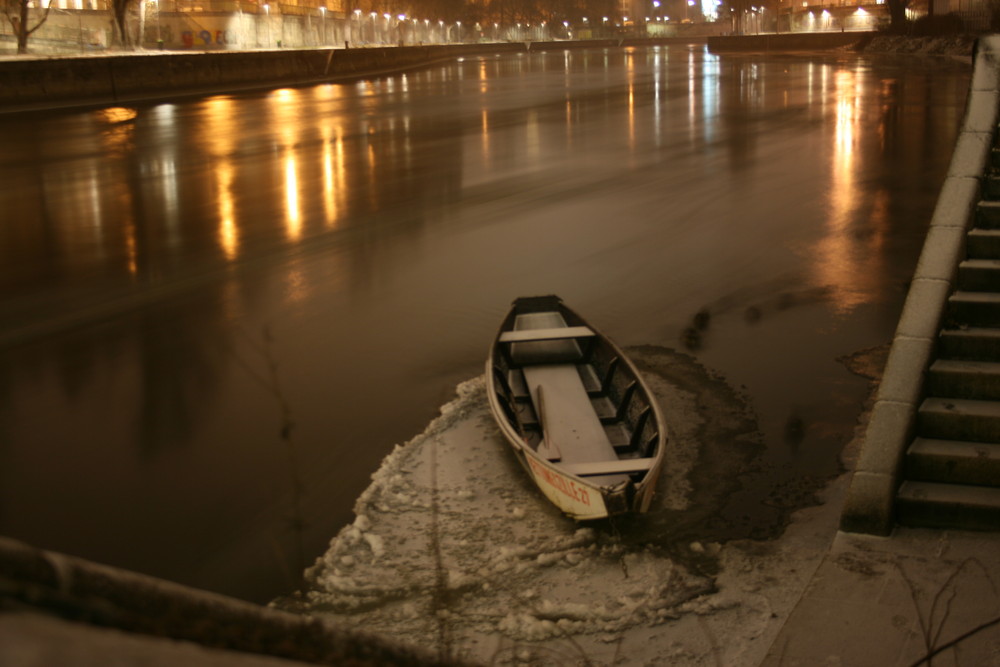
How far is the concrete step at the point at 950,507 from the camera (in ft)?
16.8

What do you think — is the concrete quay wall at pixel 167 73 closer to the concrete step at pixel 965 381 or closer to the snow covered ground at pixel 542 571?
the snow covered ground at pixel 542 571

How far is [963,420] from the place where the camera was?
559 centimetres

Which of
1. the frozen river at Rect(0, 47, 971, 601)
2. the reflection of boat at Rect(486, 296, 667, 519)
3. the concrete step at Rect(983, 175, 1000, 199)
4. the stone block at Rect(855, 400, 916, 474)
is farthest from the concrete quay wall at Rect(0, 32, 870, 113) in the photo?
the stone block at Rect(855, 400, 916, 474)

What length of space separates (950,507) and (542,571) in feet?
7.11

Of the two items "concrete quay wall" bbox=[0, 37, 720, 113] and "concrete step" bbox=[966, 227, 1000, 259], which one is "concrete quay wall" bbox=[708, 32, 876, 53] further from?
"concrete step" bbox=[966, 227, 1000, 259]

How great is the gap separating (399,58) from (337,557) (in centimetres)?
6349

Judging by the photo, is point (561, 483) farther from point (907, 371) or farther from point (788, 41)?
point (788, 41)

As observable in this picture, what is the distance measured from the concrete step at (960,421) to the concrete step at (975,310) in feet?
2.40

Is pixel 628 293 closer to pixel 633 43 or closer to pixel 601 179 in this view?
pixel 601 179

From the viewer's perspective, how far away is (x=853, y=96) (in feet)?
107

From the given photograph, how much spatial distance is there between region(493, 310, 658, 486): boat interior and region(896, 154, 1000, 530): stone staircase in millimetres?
1507

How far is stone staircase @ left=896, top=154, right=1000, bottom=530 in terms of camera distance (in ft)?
17.1

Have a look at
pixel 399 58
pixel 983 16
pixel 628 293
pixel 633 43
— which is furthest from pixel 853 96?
pixel 633 43

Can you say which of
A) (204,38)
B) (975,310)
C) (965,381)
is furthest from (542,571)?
(204,38)
